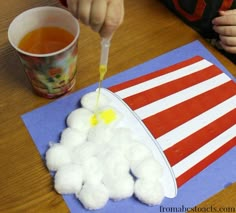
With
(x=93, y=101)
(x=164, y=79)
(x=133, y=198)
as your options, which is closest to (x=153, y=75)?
(x=164, y=79)

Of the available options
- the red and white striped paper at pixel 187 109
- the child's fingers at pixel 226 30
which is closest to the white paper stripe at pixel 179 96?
the red and white striped paper at pixel 187 109

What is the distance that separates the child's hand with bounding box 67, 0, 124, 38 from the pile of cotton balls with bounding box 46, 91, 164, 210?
154 mm

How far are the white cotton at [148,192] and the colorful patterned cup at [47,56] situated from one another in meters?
0.19

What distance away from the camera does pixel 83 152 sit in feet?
1.53

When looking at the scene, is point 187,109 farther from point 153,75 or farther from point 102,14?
point 102,14

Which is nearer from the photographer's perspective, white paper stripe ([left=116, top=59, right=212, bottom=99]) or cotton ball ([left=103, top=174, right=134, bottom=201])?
cotton ball ([left=103, top=174, right=134, bottom=201])

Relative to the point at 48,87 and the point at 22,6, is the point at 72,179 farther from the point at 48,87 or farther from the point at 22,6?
the point at 22,6

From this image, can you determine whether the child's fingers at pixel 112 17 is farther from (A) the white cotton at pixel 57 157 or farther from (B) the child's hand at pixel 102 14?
(A) the white cotton at pixel 57 157

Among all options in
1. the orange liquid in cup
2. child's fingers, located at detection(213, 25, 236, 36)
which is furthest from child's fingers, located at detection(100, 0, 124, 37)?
child's fingers, located at detection(213, 25, 236, 36)

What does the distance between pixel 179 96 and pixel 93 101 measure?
0.50 feet

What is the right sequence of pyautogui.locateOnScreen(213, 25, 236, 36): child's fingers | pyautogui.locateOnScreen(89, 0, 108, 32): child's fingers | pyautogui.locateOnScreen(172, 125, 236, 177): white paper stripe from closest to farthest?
pyautogui.locateOnScreen(89, 0, 108, 32): child's fingers < pyautogui.locateOnScreen(172, 125, 236, 177): white paper stripe < pyautogui.locateOnScreen(213, 25, 236, 36): child's fingers

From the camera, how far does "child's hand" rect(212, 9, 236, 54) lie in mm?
653

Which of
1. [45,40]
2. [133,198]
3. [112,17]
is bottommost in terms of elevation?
[133,198]

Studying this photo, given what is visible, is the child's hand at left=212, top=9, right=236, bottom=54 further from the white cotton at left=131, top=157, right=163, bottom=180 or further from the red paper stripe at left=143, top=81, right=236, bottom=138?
the white cotton at left=131, top=157, right=163, bottom=180
